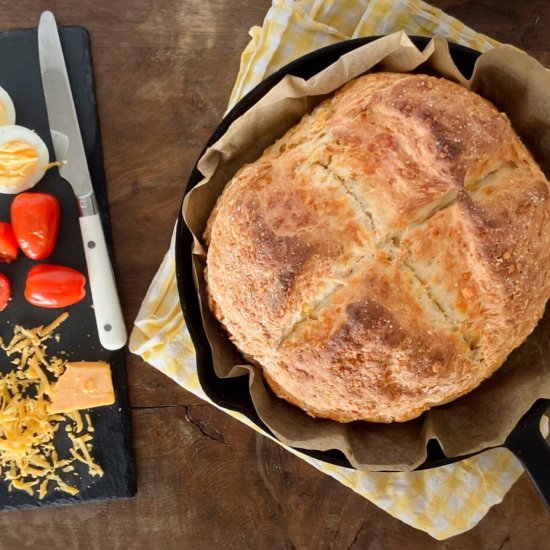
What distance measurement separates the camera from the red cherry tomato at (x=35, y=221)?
219 cm

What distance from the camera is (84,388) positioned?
227 centimetres

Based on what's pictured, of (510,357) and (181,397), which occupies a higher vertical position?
(510,357)

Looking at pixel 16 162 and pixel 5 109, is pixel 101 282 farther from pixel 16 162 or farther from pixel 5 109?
pixel 5 109

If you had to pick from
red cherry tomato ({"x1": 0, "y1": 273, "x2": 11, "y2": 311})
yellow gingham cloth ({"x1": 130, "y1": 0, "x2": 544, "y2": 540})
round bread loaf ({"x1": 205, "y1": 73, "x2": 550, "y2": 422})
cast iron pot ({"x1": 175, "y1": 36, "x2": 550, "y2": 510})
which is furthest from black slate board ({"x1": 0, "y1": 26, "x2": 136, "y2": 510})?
round bread loaf ({"x1": 205, "y1": 73, "x2": 550, "y2": 422})

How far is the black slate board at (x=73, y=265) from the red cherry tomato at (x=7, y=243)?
1.7 inches

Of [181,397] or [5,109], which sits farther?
[181,397]

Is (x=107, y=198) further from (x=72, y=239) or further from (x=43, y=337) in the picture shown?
(x=43, y=337)

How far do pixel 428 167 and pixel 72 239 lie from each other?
4.42 feet

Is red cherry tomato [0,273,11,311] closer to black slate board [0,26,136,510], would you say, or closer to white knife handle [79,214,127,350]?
black slate board [0,26,136,510]

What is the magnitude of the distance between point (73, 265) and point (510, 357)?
1490 mm

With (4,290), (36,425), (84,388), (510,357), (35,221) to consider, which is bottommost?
(36,425)

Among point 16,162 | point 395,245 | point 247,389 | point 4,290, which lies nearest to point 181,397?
point 247,389

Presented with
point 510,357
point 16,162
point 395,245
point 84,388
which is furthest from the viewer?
point 84,388

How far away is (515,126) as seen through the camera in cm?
180
